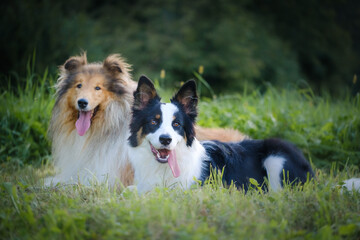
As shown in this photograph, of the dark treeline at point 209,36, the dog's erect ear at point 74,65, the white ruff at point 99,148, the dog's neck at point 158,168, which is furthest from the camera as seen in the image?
the dark treeline at point 209,36

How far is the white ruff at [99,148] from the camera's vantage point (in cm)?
418

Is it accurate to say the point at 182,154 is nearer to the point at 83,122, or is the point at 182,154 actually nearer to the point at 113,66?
the point at 83,122

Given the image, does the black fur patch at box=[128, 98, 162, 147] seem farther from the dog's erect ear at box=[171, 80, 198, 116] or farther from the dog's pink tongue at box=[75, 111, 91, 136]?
the dog's pink tongue at box=[75, 111, 91, 136]

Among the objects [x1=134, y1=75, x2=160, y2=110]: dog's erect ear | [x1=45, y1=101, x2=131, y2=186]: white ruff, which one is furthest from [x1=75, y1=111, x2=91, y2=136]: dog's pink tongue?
[x1=134, y1=75, x2=160, y2=110]: dog's erect ear

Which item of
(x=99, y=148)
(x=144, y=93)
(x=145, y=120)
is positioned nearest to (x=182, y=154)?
(x=145, y=120)

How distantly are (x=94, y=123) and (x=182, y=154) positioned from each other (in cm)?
126

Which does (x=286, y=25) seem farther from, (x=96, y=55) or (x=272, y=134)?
(x=272, y=134)

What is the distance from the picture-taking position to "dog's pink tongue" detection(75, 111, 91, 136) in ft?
13.5

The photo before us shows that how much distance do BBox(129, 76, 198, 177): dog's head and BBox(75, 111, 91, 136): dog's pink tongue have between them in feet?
2.24

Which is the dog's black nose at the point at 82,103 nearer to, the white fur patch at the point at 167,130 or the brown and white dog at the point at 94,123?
the brown and white dog at the point at 94,123

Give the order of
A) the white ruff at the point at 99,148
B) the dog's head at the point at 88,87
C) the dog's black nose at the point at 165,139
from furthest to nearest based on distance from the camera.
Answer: the white ruff at the point at 99,148
the dog's head at the point at 88,87
the dog's black nose at the point at 165,139

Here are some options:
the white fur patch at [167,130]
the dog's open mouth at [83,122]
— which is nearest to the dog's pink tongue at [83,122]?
the dog's open mouth at [83,122]

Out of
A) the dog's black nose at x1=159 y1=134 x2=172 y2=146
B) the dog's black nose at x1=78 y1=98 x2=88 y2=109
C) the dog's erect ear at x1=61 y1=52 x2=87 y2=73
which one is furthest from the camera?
the dog's erect ear at x1=61 y1=52 x2=87 y2=73

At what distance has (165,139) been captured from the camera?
3344 millimetres
